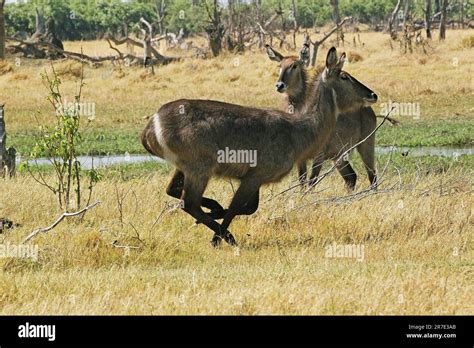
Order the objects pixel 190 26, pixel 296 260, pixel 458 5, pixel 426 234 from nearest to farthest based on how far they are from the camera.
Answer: pixel 296 260
pixel 426 234
pixel 190 26
pixel 458 5

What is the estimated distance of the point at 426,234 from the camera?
7660 millimetres

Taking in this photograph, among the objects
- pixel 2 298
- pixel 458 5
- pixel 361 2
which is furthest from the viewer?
pixel 361 2

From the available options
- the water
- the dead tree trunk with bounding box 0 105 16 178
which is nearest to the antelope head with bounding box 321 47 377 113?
the dead tree trunk with bounding box 0 105 16 178

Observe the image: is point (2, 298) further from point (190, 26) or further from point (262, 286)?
point (190, 26)

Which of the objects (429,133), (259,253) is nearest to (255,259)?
(259,253)

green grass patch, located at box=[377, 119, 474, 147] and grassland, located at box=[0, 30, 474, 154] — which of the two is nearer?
green grass patch, located at box=[377, 119, 474, 147]

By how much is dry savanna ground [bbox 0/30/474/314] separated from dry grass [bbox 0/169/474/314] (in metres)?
0.01

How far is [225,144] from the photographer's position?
7523 millimetres

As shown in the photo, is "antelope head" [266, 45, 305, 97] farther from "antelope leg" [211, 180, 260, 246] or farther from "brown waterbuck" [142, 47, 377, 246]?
"antelope leg" [211, 180, 260, 246]

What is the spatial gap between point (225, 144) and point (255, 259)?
0.99 m

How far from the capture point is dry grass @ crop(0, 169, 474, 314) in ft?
18.6
